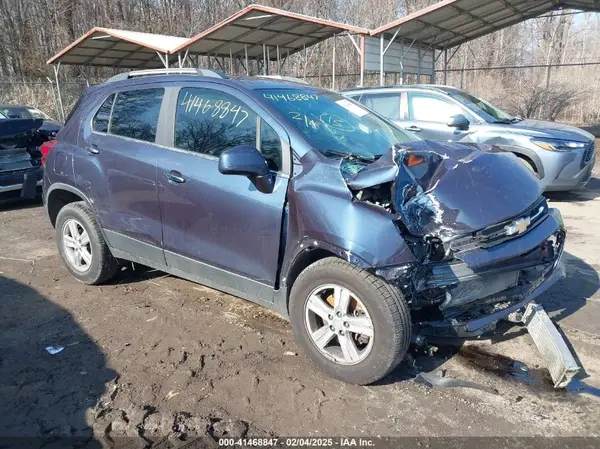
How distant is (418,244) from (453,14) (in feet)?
45.4

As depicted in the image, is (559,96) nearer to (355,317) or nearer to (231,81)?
(231,81)

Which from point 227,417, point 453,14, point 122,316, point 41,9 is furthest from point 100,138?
point 41,9

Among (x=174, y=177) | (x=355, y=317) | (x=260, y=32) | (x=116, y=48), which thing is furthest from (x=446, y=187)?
(x=116, y=48)

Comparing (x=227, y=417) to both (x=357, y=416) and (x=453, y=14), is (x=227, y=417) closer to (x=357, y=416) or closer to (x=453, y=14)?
(x=357, y=416)

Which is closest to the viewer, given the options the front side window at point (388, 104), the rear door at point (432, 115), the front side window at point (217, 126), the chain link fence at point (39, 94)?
the front side window at point (217, 126)

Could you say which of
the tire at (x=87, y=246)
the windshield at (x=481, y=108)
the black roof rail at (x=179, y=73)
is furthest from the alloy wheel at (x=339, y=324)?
the windshield at (x=481, y=108)

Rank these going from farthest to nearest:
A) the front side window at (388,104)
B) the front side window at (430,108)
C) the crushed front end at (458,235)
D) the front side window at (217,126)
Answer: the front side window at (388,104), the front side window at (430,108), the front side window at (217,126), the crushed front end at (458,235)

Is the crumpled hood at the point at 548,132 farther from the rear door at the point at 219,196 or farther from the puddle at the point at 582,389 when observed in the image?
the rear door at the point at 219,196

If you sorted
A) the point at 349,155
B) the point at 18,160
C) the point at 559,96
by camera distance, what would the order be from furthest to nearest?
the point at 559,96, the point at 18,160, the point at 349,155

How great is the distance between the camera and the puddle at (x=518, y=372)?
10.0 feet

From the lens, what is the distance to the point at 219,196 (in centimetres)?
355

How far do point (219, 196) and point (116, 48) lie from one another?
16257 mm

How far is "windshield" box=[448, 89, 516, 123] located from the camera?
8.16 meters

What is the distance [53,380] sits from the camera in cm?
325
